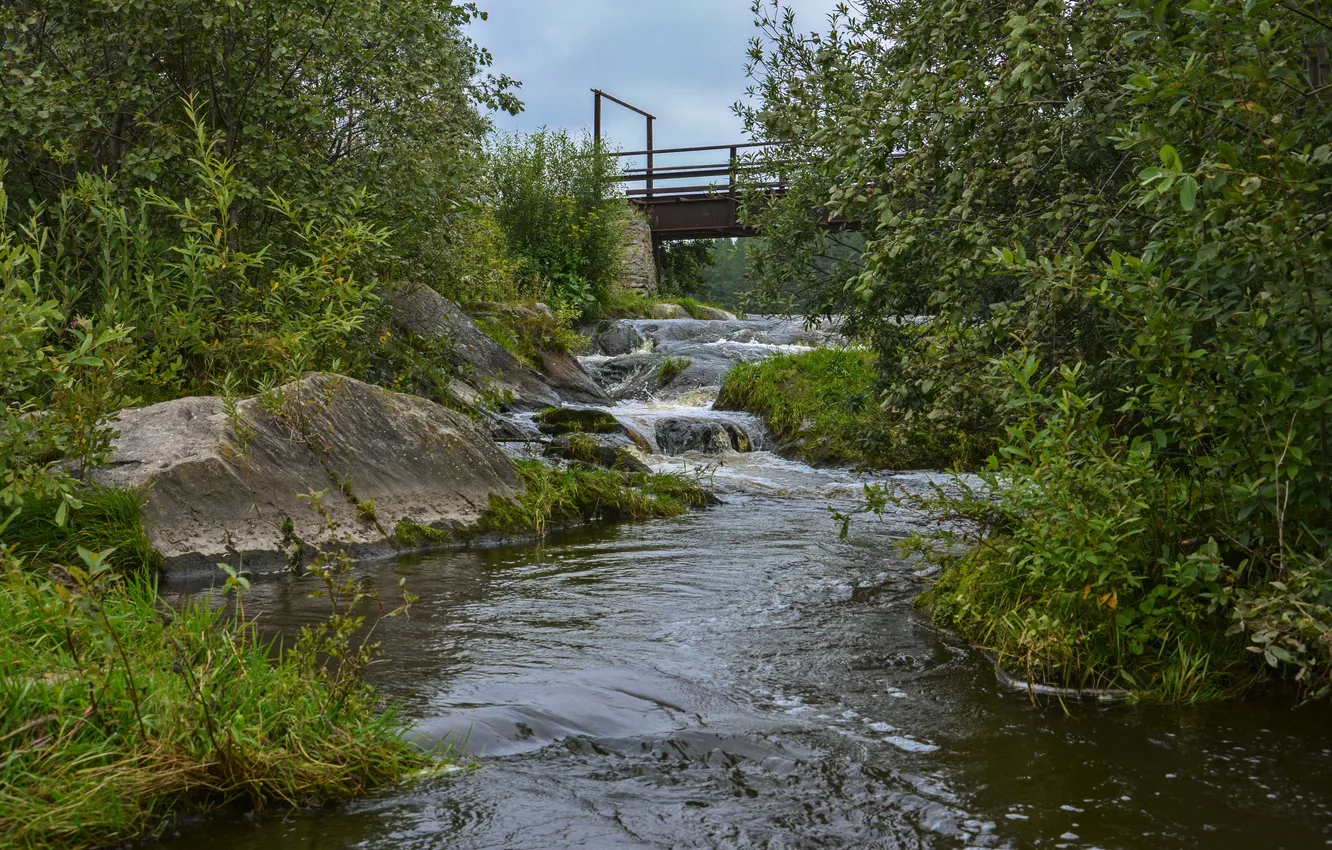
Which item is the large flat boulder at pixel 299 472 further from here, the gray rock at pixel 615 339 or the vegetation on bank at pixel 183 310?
the gray rock at pixel 615 339

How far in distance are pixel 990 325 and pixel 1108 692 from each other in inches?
75.5

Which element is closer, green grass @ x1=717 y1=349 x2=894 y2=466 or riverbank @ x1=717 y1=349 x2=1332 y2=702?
riverbank @ x1=717 y1=349 x2=1332 y2=702

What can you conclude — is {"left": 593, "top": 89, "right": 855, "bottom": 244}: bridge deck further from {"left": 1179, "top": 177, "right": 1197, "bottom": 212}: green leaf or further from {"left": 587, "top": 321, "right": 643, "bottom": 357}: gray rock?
{"left": 1179, "top": 177, "right": 1197, "bottom": 212}: green leaf

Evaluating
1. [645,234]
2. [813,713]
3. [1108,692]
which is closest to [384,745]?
[813,713]

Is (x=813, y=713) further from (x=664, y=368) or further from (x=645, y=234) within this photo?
(x=645, y=234)

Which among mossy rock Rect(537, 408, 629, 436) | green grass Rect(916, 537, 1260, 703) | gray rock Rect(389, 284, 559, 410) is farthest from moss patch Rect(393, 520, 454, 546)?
gray rock Rect(389, 284, 559, 410)

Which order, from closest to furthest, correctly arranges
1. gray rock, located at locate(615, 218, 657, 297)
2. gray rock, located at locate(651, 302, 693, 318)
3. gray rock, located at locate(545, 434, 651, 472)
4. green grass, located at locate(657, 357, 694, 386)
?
1. gray rock, located at locate(545, 434, 651, 472)
2. green grass, located at locate(657, 357, 694, 386)
3. gray rock, located at locate(651, 302, 693, 318)
4. gray rock, located at locate(615, 218, 657, 297)

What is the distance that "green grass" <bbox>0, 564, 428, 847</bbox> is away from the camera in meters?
3.30

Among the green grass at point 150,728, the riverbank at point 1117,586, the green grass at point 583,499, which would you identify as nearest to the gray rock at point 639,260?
the green grass at point 583,499

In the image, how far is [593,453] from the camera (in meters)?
12.8

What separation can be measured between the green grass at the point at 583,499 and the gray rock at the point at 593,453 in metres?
0.45

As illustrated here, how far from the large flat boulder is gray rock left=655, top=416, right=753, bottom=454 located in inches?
214

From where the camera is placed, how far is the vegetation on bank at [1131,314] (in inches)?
171

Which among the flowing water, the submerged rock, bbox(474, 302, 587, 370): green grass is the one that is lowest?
the flowing water
